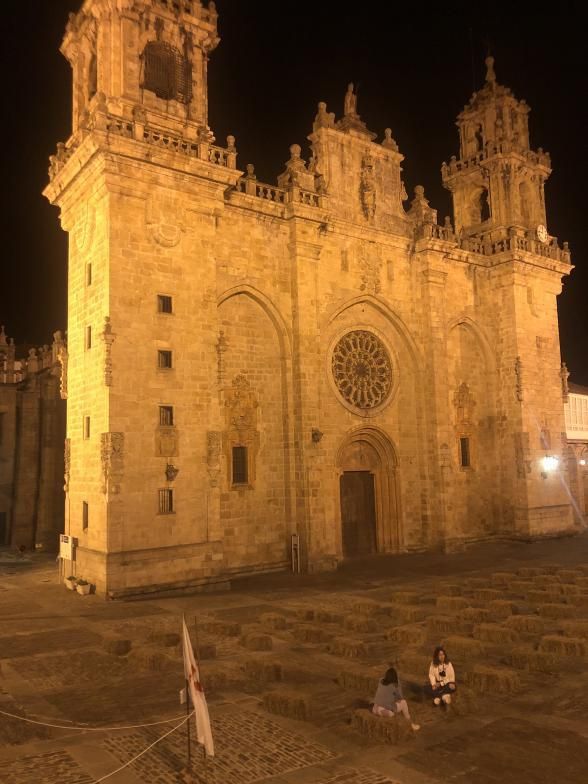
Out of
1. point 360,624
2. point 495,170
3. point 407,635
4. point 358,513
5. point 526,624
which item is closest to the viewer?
point 407,635

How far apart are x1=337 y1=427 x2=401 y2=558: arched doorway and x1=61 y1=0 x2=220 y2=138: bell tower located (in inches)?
557

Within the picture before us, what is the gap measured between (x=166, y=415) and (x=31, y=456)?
2046 cm

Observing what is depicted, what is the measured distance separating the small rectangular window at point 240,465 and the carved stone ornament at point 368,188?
1184 centimetres

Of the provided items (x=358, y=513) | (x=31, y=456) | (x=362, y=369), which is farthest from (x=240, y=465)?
(x=31, y=456)

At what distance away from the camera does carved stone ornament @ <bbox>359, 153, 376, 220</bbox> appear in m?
28.5

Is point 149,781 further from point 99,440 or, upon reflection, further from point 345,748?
point 99,440

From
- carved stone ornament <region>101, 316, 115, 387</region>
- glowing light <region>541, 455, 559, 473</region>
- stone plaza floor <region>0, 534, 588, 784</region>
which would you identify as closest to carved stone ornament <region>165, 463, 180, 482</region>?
carved stone ornament <region>101, 316, 115, 387</region>

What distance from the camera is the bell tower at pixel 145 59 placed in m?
22.2

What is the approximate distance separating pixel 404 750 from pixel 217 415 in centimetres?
1446

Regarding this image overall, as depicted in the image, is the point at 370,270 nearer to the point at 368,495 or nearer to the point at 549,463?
the point at 368,495

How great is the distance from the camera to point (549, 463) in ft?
109

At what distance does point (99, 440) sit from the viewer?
20.2m

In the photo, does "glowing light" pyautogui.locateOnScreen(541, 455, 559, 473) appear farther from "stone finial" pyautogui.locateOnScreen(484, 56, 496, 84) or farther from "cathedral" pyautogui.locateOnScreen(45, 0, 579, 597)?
"stone finial" pyautogui.locateOnScreen(484, 56, 496, 84)

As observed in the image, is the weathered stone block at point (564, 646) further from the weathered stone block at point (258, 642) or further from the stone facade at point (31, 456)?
the stone facade at point (31, 456)
